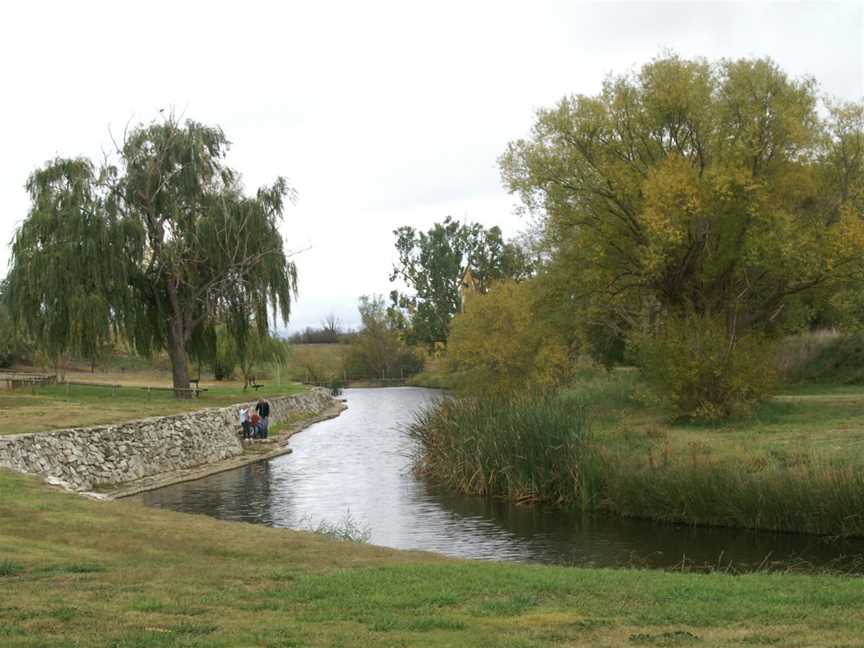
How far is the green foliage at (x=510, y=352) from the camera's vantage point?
1278 inches

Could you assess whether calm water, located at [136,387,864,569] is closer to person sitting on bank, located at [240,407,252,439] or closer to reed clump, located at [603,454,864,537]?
reed clump, located at [603,454,864,537]

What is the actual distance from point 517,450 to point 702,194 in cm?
962

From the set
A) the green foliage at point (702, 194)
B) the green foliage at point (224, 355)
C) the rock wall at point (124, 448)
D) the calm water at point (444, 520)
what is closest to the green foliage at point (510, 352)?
the green foliage at point (702, 194)

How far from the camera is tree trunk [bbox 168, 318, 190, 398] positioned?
39281 mm

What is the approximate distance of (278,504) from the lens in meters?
21.6

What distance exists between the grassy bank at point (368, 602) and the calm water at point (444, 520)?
5.02 metres

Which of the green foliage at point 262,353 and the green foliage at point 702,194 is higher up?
the green foliage at point 702,194

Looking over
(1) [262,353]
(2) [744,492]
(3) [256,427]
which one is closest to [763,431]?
(2) [744,492]

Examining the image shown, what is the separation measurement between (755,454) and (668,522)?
2.31 metres

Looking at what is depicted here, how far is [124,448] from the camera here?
26.0m

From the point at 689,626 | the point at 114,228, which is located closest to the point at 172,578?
the point at 689,626

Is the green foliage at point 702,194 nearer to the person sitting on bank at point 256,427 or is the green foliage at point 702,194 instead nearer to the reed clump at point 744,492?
the reed clump at point 744,492

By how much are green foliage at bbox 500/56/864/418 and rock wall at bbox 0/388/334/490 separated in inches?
489

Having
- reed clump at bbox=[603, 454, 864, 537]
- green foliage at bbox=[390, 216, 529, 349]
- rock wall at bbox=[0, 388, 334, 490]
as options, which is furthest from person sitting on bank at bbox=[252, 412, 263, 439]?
green foliage at bbox=[390, 216, 529, 349]
